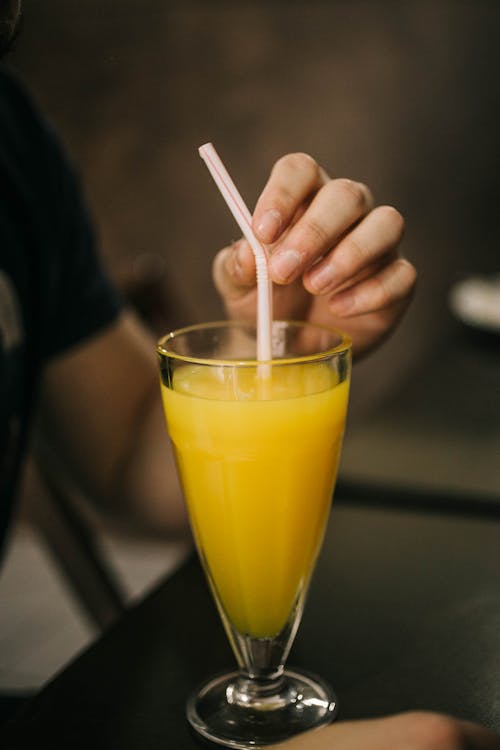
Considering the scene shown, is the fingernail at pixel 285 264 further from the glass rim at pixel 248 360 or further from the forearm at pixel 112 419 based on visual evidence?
the forearm at pixel 112 419

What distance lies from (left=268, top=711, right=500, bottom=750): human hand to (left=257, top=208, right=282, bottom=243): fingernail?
29 cm

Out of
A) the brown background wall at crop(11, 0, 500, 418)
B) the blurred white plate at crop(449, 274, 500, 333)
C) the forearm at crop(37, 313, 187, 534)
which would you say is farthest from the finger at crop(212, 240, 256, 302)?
the brown background wall at crop(11, 0, 500, 418)

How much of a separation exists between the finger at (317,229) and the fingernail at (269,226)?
14 mm

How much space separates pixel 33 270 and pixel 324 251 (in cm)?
56

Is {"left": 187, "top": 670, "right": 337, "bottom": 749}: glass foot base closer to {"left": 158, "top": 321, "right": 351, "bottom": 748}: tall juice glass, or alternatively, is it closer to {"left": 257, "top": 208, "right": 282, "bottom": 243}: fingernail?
{"left": 158, "top": 321, "right": 351, "bottom": 748}: tall juice glass

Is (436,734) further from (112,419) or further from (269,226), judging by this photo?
(112,419)

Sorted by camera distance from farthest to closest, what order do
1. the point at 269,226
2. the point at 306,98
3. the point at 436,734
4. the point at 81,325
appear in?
the point at 306,98 < the point at 81,325 < the point at 269,226 < the point at 436,734

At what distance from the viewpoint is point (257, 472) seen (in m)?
0.52

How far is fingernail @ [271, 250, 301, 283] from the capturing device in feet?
1.70

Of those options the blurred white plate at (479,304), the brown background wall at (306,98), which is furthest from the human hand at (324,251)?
the brown background wall at (306,98)

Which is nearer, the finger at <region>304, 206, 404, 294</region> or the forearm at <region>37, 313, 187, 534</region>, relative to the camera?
the finger at <region>304, 206, 404, 294</region>

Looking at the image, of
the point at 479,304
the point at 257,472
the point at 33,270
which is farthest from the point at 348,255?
the point at 479,304

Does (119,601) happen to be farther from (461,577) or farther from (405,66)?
(405,66)

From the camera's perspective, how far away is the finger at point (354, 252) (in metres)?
0.56
